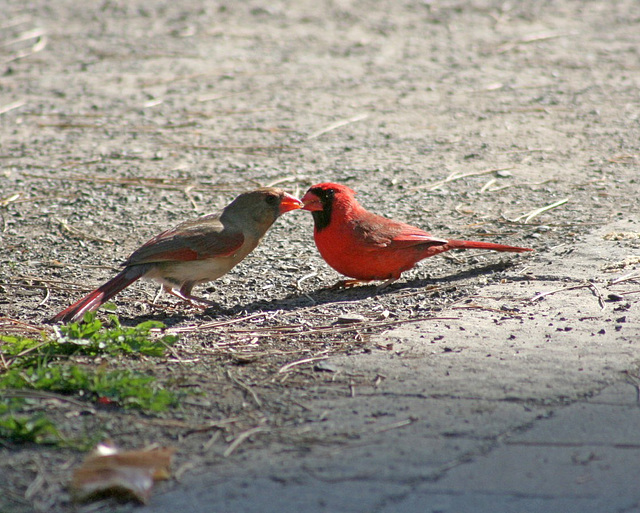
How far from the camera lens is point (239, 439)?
2998 millimetres

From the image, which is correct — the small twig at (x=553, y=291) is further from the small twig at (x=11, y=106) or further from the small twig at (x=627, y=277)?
the small twig at (x=11, y=106)

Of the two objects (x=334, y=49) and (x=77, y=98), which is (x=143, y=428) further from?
(x=334, y=49)

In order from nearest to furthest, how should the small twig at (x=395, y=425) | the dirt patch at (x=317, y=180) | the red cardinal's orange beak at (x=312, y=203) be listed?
the small twig at (x=395, y=425) < the dirt patch at (x=317, y=180) < the red cardinal's orange beak at (x=312, y=203)

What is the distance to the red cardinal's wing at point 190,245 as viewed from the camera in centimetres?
473

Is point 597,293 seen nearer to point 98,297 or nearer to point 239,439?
point 239,439

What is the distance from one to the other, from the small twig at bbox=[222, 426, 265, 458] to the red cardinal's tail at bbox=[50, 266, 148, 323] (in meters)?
1.56

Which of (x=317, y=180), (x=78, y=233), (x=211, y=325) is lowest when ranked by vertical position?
(x=317, y=180)

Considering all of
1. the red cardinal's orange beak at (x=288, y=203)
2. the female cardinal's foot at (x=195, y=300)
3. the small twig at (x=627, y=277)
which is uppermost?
the red cardinal's orange beak at (x=288, y=203)

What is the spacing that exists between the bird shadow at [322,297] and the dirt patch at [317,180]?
2 centimetres

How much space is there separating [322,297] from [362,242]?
0.37 m

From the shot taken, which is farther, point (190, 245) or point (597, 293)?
point (190, 245)

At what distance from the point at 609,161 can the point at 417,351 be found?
389 cm

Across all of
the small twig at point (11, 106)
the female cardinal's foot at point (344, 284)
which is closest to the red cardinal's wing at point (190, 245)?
the female cardinal's foot at point (344, 284)

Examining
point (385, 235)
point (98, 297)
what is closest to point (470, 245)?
point (385, 235)
